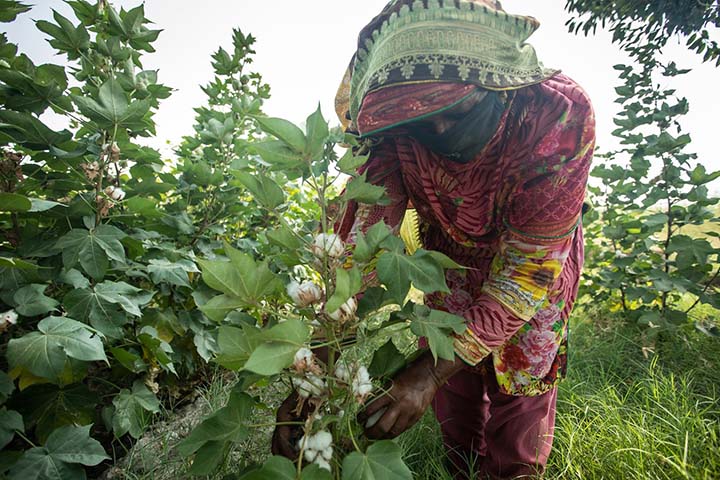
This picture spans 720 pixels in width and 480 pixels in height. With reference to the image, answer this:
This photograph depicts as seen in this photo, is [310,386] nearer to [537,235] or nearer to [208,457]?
[208,457]

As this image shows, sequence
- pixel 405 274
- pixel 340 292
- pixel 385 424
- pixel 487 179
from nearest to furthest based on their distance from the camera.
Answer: pixel 340 292 < pixel 405 274 < pixel 385 424 < pixel 487 179

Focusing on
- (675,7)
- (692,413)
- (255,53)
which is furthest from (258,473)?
(675,7)

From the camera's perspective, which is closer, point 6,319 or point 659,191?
point 6,319

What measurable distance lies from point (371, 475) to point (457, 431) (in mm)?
1044

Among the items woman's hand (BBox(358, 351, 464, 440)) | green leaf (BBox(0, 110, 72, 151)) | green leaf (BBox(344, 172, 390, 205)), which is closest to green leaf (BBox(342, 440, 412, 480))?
woman's hand (BBox(358, 351, 464, 440))

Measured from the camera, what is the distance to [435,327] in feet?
2.04

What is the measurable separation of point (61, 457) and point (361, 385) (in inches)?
29.2

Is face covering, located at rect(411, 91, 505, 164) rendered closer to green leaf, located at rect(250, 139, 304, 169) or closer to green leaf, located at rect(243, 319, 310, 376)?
green leaf, located at rect(250, 139, 304, 169)

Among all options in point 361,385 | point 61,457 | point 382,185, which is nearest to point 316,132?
point 361,385

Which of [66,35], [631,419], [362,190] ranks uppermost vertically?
[66,35]

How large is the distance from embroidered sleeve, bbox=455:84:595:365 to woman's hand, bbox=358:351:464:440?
0.30 ft

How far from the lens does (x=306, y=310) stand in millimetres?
628

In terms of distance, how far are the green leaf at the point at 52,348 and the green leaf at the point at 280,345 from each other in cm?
53

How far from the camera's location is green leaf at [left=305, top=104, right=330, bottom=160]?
0.54 metres
